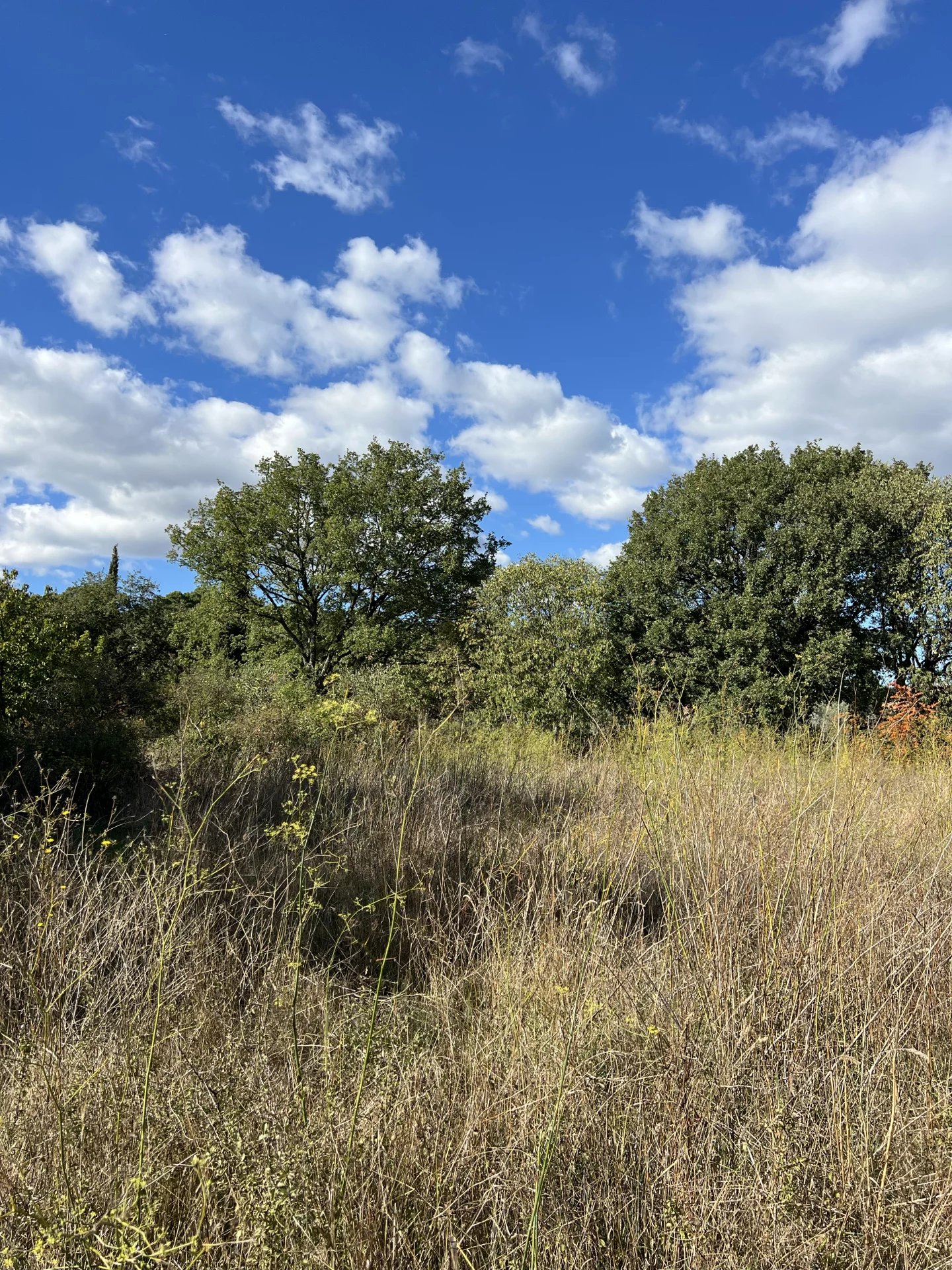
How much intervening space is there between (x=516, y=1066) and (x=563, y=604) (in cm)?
1096

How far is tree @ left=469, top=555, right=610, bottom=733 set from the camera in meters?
12.0

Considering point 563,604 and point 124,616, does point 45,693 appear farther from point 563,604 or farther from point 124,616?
point 124,616

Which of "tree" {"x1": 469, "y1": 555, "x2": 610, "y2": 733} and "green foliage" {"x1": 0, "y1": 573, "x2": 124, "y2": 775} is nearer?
"green foliage" {"x1": 0, "y1": 573, "x2": 124, "y2": 775}

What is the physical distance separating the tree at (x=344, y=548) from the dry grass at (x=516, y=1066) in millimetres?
15699

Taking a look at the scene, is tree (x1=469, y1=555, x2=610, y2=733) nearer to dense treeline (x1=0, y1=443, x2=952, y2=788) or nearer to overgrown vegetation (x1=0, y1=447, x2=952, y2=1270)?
dense treeline (x1=0, y1=443, x2=952, y2=788)

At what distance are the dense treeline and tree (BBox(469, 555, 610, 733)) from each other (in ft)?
0.13

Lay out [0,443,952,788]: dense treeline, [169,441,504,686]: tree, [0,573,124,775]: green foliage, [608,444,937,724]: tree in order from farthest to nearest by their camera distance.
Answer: [169,441,504,686]: tree < [608,444,937,724]: tree < [0,443,952,788]: dense treeline < [0,573,124,775]: green foliage

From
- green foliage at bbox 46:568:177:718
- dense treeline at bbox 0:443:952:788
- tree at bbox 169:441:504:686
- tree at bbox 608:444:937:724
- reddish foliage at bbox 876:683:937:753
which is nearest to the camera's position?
reddish foliage at bbox 876:683:937:753

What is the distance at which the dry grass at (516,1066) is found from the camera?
1.43m

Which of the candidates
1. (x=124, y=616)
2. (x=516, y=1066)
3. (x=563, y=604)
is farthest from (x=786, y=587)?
(x=124, y=616)

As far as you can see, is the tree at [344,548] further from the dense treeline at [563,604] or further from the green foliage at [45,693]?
the green foliage at [45,693]

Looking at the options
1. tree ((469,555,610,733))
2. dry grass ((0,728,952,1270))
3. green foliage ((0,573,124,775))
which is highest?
tree ((469,555,610,733))

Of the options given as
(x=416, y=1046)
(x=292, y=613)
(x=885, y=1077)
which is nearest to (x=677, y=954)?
(x=885, y=1077)

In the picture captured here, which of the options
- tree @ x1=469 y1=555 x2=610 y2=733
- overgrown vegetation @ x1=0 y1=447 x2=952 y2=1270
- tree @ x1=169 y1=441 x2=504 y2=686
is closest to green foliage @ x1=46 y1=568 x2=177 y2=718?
tree @ x1=169 y1=441 x2=504 y2=686
